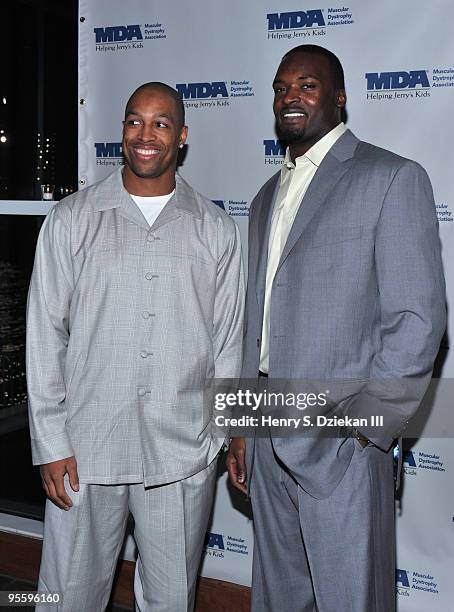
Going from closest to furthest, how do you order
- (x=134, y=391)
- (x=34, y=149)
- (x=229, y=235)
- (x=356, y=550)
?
1. (x=356, y=550)
2. (x=134, y=391)
3. (x=229, y=235)
4. (x=34, y=149)

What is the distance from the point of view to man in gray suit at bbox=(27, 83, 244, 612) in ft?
6.95

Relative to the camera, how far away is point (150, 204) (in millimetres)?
2230

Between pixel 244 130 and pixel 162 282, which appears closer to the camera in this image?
pixel 162 282

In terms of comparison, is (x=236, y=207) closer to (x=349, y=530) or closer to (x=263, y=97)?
(x=263, y=97)

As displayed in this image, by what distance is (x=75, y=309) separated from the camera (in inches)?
84.4

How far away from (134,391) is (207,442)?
0.27 meters

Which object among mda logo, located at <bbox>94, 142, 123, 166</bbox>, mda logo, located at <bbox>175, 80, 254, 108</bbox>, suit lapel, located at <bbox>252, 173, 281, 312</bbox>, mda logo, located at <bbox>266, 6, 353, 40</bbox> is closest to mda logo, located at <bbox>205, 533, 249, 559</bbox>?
suit lapel, located at <bbox>252, 173, 281, 312</bbox>

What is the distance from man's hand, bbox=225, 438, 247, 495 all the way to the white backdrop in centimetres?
73

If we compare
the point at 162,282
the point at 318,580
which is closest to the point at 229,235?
the point at 162,282

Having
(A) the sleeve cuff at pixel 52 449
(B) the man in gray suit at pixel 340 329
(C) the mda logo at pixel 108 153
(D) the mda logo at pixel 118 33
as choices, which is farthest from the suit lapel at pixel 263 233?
(D) the mda logo at pixel 118 33

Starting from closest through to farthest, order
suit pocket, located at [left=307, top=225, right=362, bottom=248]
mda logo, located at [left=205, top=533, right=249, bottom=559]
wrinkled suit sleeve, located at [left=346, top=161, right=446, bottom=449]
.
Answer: wrinkled suit sleeve, located at [left=346, top=161, right=446, bottom=449]
suit pocket, located at [left=307, top=225, right=362, bottom=248]
mda logo, located at [left=205, top=533, right=249, bottom=559]

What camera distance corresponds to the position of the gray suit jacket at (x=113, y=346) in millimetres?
2119

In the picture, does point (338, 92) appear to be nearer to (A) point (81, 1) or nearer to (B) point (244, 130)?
(B) point (244, 130)

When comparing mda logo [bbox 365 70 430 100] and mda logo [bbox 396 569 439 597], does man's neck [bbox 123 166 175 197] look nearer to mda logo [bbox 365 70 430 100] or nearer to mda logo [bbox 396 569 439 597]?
mda logo [bbox 365 70 430 100]
